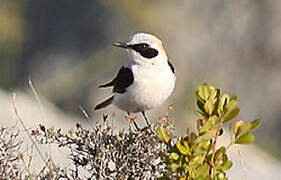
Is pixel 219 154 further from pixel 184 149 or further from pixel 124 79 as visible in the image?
pixel 124 79

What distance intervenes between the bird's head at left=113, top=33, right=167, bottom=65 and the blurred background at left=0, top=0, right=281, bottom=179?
624 cm

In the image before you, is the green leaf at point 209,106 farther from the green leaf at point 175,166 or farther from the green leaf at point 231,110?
the green leaf at point 175,166

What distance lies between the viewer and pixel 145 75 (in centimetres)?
466

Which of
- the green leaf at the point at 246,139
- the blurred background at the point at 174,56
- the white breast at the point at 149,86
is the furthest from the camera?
the blurred background at the point at 174,56

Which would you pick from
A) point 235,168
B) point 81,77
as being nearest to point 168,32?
point 81,77

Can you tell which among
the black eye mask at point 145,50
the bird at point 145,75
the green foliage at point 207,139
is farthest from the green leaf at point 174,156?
the black eye mask at point 145,50

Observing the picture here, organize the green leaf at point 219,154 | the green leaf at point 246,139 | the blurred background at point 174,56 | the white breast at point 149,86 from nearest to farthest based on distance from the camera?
the green leaf at point 246,139 → the green leaf at point 219,154 → the white breast at point 149,86 → the blurred background at point 174,56

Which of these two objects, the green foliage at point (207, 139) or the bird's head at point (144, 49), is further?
the bird's head at point (144, 49)

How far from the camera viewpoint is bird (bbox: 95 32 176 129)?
4633 millimetres

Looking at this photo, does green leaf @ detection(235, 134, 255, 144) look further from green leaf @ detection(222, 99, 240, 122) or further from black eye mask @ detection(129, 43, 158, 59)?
black eye mask @ detection(129, 43, 158, 59)

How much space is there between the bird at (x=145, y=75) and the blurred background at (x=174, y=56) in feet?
20.3

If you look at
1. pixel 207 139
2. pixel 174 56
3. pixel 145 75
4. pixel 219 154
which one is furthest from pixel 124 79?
pixel 174 56

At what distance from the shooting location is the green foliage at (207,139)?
3.14m

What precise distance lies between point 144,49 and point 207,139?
1602mm
